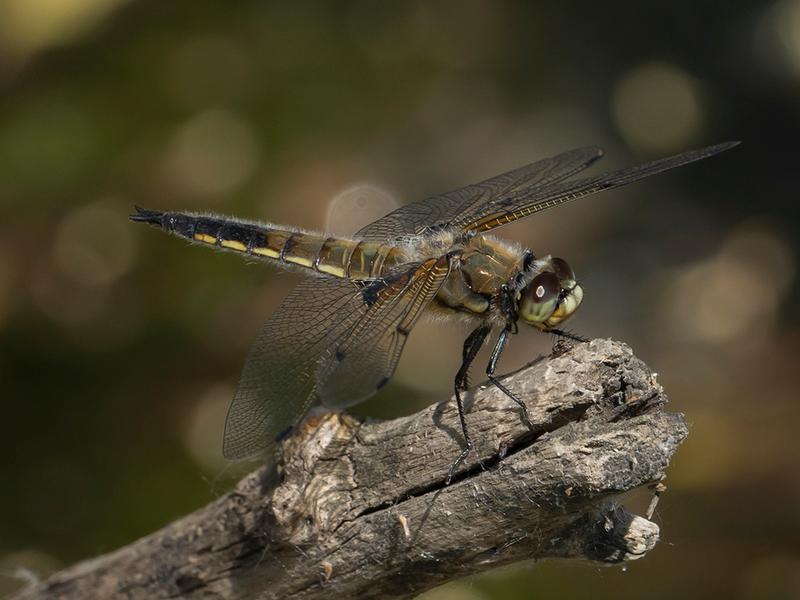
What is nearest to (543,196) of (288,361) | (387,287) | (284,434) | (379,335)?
(387,287)

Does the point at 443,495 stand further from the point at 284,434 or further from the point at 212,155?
the point at 212,155

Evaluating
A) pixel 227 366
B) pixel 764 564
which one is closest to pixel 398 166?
pixel 227 366

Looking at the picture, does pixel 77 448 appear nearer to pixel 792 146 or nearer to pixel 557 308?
pixel 557 308

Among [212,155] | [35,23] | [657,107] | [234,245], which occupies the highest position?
[657,107]

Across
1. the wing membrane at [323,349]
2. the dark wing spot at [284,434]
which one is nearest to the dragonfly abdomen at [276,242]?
the wing membrane at [323,349]

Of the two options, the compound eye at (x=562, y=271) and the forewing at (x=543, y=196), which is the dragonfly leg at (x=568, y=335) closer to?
the compound eye at (x=562, y=271)

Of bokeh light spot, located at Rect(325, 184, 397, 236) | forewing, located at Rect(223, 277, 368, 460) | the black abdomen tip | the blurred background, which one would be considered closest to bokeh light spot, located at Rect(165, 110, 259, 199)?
the blurred background
